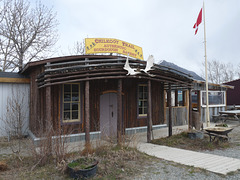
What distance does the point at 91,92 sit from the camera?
8.84 meters

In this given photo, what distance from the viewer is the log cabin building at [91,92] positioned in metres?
6.80

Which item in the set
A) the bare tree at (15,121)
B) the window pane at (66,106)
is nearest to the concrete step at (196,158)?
the window pane at (66,106)

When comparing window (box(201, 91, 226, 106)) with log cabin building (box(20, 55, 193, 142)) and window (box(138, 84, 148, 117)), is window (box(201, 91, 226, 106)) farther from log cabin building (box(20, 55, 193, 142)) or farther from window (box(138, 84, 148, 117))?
window (box(138, 84, 148, 117))

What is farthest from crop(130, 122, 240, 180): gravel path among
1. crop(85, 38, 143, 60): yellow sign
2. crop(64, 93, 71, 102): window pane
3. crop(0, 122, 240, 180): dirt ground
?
crop(85, 38, 143, 60): yellow sign

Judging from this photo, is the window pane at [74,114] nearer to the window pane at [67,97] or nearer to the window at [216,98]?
the window pane at [67,97]

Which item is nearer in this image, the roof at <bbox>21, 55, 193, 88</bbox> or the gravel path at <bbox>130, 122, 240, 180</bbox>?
the gravel path at <bbox>130, 122, 240, 180</bbox>

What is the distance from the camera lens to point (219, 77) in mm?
42500

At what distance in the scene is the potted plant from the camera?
4379 millimetres

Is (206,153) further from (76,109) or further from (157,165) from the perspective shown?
(76,109)

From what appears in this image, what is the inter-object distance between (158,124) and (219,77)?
36.5 meters

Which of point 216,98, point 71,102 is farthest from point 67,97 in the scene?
point 216,98

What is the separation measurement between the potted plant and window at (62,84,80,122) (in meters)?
3.50

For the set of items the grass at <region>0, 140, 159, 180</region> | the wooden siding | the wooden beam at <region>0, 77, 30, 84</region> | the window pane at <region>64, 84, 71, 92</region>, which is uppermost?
the wooden beam at <region>0, 77, 30, 84</region>

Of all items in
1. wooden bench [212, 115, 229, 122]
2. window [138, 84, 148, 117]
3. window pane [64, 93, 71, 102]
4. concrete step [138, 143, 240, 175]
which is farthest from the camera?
wooden bench [212, 115, 229, 122]
